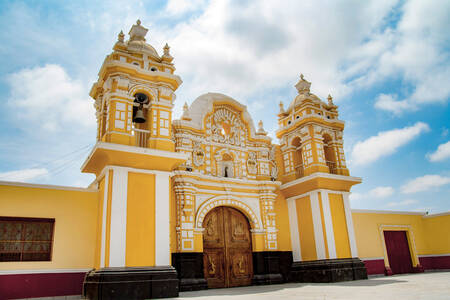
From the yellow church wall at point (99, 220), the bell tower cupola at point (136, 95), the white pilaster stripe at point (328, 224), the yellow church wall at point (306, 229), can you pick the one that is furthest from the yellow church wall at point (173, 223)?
the white pilaster stripe at point (328, 224)

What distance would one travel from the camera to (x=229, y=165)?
1417 centimetres

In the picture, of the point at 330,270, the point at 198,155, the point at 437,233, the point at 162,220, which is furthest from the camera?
the point at 437,233

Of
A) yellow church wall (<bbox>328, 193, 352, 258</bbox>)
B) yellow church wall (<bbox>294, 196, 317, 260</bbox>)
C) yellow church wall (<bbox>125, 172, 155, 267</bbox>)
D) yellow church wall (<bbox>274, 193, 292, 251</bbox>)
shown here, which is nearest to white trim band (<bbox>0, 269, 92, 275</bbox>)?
yellow church wall (<bbox>125, 172, 155, 267</bbox>)

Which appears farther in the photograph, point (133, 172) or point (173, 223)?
point (173, 223)

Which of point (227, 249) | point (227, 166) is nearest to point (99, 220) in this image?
point (227, 249)

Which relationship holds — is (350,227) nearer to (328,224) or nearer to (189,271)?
(328,224)

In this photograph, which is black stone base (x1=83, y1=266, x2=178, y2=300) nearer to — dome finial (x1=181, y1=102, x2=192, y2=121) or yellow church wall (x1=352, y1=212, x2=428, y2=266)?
dome finial (x1=181, y1=102, x2=192, y2=121)

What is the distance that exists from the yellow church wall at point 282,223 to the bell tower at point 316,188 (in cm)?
17

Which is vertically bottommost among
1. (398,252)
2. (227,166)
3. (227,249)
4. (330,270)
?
(330,270)

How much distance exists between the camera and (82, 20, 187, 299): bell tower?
9.09 meters

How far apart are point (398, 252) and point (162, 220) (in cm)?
1160

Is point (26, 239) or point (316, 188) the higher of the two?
point (316, 188)

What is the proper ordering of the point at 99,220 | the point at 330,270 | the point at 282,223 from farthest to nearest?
the point at 282,223 → the point at 330,270 → the point at 99,220

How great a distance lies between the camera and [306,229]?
14.0 meters
